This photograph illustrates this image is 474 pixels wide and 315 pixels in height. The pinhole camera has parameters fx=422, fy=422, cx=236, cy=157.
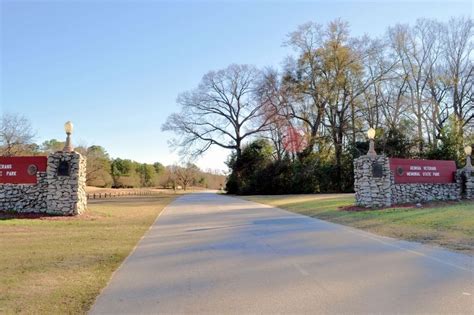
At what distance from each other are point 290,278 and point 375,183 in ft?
43.0

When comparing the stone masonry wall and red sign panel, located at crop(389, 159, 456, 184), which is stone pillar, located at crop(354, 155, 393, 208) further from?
the stone masonry wall

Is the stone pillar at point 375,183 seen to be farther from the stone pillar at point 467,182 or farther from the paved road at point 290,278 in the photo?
the paved road at point 290,278

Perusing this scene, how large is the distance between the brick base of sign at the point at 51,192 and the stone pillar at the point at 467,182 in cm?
1874

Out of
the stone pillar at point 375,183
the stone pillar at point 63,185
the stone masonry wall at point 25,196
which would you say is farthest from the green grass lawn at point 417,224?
the stone masonry wall at point 25,196

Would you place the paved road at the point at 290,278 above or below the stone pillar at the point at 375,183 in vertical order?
below

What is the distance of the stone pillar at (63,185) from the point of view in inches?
645

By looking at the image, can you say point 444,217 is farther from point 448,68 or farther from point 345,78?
point 448,68

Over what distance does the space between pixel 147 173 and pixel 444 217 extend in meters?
86.4

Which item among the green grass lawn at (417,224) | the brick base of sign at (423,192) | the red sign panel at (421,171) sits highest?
the red sign panel at (421,171)

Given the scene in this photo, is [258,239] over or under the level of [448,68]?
under

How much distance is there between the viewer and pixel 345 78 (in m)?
41.0

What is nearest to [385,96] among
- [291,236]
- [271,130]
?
[271,130]

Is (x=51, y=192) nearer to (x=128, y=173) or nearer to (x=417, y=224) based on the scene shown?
(x=417, y=224)

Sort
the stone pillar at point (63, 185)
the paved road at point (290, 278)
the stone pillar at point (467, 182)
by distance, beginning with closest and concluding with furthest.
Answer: the paved road at point (290, 278)
the stone pillar at point (63, 185)
the stone pillar at point (467, 182)
